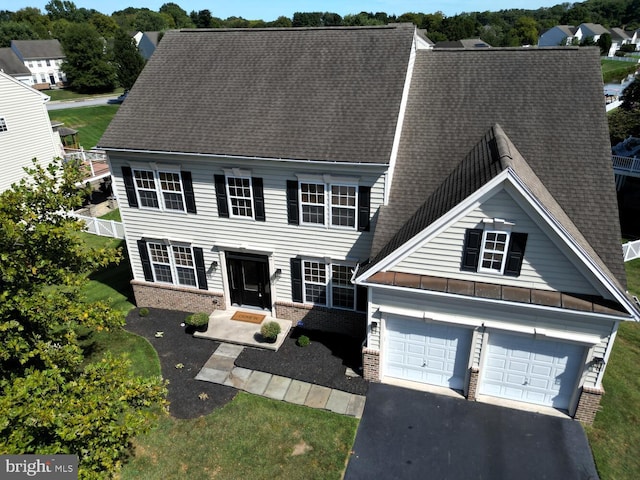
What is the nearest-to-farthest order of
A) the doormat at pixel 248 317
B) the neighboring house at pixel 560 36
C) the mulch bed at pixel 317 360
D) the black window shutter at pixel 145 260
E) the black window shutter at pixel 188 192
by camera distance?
the mulch bed at pixel 317 360, the black window shutter at pixel 188 192, the doormat at pixel 248 317, the black window shutter at pixel 145 260, the neighboring house at pixel 560 36

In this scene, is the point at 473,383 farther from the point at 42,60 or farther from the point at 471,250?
the point at 42,60

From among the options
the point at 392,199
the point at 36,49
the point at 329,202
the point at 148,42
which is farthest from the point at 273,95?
the point at 148,42

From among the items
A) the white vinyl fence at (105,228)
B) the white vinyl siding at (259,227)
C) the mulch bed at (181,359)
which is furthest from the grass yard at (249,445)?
the white vinyl fence at (105,228)

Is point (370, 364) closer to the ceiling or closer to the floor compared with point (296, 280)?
closer to the floor

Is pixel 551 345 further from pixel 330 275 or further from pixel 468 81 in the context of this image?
pixel 468 81

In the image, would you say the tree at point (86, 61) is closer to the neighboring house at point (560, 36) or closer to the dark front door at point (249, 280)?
the dark front door at point (249, 280)
